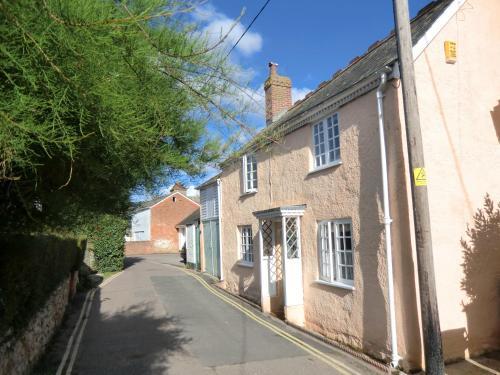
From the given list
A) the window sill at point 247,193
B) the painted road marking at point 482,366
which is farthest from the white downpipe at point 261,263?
the painted road marking at point 482,366

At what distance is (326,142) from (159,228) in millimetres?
42443

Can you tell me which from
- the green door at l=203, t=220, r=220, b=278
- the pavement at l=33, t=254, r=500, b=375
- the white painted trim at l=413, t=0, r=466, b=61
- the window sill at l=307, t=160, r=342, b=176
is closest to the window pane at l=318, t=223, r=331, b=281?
the window sill at l=307, t=160, r=342, b=176

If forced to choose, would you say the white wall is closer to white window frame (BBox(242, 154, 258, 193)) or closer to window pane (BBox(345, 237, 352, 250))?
white window frame (BBox(242, 154, 258, 193))

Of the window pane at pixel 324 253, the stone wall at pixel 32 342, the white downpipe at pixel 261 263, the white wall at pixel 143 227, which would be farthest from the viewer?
the white wall at pixel 143 227

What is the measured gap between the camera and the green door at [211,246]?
2181 cm

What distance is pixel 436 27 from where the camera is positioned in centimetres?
844

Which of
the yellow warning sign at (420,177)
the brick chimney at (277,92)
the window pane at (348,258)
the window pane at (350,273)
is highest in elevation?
the brick chimney at (277,92)

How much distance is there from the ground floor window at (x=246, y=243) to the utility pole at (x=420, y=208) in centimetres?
961

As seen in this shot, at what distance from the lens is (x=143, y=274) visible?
79.0ft

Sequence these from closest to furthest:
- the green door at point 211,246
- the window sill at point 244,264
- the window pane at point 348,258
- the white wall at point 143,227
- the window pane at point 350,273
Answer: the window pane at point 350,273
the window pane at point 348,258
the window sill at point 244,264
the green door at point 211,246
the white wall at point 143,227

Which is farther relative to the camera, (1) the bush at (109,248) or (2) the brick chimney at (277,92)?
(1) the bush at (109,248)

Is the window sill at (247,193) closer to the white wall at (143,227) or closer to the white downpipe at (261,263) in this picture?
the white downpipe at (261,263)

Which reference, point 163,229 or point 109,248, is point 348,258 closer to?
point 109,248

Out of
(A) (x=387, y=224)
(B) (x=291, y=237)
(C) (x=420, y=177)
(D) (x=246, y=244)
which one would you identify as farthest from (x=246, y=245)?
(C) (x=420, y=177)
